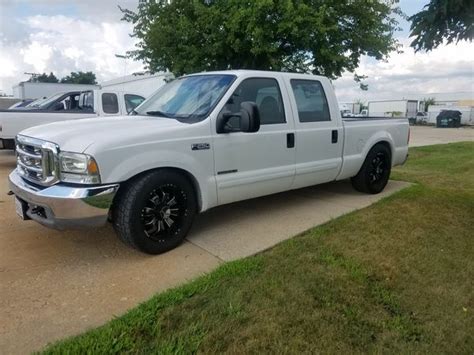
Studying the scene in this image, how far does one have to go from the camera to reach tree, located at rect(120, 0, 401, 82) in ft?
43.3

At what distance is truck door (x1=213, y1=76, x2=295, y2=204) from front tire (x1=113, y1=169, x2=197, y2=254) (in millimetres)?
474

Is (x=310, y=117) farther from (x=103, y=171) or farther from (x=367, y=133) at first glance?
(x=103, y=171)

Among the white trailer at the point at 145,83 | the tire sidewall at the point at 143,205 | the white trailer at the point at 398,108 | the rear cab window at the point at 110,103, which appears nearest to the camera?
the tire sidewall at the point at 143,205

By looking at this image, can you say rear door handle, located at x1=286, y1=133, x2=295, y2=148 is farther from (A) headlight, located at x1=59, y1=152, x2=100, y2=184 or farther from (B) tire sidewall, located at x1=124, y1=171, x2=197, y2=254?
(A) headlight, located at x1=59, y1=152, x2=100, y2=184

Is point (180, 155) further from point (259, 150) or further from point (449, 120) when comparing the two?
point (449, 120)

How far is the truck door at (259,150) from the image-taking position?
4424mm

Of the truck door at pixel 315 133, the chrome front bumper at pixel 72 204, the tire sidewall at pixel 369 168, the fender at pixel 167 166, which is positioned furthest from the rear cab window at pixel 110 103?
the chrome front bumper at pixel 72 204

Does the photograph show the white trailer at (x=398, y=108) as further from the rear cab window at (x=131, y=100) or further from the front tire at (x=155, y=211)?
the front tire at (x=155, y=211)

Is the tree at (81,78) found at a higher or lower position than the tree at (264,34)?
higher

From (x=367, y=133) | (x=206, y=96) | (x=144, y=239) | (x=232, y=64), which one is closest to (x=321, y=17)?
(x=232, y=64)

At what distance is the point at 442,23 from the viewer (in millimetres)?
4875

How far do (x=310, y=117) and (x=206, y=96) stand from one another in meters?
1.51

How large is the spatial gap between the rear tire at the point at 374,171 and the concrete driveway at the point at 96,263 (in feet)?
2.27

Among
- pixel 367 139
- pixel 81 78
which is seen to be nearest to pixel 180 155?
pixel 367 139
